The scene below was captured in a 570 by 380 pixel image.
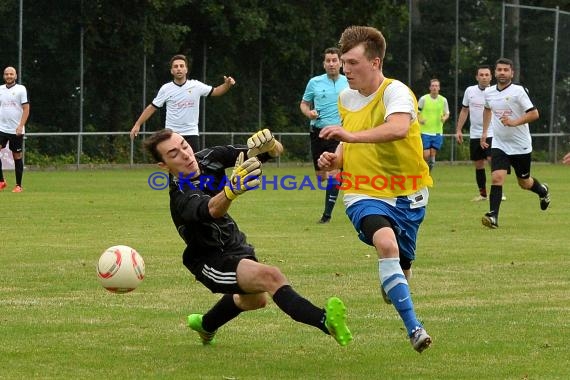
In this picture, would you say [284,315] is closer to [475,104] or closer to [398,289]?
[398,289]

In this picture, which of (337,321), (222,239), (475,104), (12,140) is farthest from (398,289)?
(12,140)

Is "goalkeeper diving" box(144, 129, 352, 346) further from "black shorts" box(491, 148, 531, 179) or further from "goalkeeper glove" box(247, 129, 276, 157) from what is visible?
"black shorts" box(491, 148, 531, 179)

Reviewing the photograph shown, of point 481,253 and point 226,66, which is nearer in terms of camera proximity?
point 481,253

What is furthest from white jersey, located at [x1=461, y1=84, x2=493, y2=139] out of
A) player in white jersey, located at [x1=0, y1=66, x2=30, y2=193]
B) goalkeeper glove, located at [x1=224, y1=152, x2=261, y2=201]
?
goalkeeper glove, located at [x1=224, y1=152, x2=261, y2=201]

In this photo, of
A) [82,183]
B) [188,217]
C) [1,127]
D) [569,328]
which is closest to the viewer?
[188,217]

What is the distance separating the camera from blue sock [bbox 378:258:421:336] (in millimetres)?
6941

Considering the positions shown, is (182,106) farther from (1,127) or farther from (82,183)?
(82,183)

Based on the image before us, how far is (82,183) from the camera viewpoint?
2495cm

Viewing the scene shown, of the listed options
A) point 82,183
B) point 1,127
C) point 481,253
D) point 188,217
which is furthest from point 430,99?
point 188,217

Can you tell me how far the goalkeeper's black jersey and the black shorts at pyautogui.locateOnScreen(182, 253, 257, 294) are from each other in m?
0.04

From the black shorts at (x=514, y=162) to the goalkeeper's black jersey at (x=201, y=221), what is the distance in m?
9.10

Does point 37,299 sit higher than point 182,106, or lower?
lower

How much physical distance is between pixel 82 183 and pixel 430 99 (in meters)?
7.73

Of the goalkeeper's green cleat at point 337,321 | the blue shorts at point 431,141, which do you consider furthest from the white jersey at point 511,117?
the blue shorts at point 431,141
